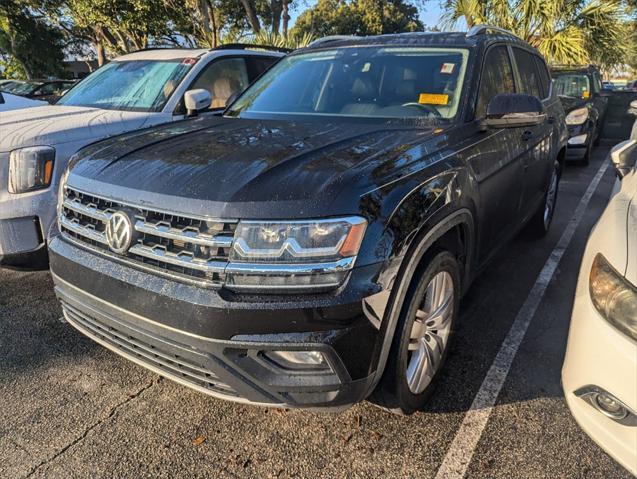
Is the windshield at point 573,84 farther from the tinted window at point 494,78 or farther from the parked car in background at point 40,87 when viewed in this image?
the parked car in background at point 40,87

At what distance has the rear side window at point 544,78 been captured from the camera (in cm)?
454

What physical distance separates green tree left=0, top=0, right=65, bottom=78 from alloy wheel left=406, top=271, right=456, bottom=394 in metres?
24.1

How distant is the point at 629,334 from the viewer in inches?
66.4

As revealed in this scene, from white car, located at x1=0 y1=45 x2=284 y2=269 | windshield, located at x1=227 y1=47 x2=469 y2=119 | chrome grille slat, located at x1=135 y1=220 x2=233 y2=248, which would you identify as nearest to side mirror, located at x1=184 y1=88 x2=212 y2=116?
white car, located at x1=0 y1=45 x2=284 y2=269

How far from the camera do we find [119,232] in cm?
211

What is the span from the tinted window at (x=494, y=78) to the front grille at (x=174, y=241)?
1.88m

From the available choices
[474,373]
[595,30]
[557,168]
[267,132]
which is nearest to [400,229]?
[267,132]

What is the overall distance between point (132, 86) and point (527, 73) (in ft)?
12.4

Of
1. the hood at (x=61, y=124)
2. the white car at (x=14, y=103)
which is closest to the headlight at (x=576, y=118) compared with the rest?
the hood at (x=61, y=124)

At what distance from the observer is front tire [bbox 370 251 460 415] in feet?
6.94

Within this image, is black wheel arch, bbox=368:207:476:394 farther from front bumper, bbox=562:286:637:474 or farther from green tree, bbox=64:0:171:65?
green tree, bbox=64:0:171:65

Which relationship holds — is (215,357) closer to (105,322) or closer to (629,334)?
(105,322)

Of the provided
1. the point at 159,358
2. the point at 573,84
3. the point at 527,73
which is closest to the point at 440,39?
the point at 527,73

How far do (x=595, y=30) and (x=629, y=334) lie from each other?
1318 centimetres
